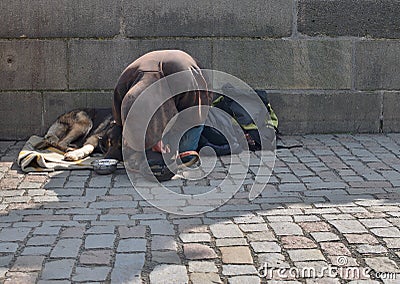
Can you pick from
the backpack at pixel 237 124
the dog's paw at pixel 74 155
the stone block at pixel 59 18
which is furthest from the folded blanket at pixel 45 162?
the stone block at pixel 59 18

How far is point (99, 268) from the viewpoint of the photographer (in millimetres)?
4121

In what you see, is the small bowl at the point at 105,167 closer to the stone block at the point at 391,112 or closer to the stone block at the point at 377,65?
the stone block at the point at 377,65

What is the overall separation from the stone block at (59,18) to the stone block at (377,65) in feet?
8.80

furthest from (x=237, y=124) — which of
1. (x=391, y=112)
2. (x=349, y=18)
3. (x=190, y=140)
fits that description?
(x=391, y=112)

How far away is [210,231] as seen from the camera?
476 cm

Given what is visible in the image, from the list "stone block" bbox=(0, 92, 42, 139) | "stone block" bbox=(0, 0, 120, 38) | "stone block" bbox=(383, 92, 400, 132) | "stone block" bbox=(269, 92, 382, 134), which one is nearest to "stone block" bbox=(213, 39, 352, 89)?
"stone block" bbox=(269, 92, 382, 134)

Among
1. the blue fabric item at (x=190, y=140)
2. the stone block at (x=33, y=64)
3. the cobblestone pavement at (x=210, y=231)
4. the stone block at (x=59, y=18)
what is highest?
the stone block at (x=59, y=18)

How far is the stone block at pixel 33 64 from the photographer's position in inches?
302

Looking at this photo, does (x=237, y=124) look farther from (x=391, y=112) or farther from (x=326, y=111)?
(x=391, y=112)

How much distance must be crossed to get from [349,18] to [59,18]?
312 centimetres

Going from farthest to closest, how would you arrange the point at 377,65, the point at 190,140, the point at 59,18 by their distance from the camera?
the point at 377,65 < the point at 59,18 < the point at 190,140

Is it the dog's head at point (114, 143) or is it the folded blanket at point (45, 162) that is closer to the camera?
the folded blanket at point (45, 162)

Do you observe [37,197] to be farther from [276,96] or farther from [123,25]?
[276,96]

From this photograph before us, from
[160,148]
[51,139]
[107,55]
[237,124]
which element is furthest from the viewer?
[107,55]
